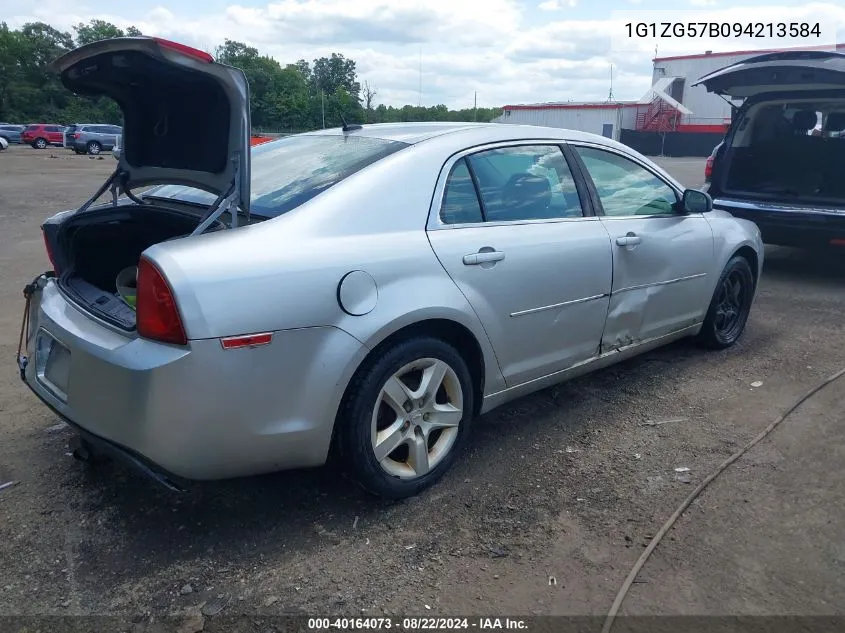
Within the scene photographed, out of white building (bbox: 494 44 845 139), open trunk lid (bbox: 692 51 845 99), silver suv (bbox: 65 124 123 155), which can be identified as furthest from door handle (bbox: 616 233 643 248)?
white building (bbox: 494 44 845 139)

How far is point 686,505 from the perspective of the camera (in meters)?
3.00

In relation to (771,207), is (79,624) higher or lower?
lower

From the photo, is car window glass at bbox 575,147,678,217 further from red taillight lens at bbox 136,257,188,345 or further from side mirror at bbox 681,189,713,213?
red taillight lens at bbox 136,257,188,345

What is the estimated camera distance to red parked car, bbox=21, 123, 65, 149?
39.8m

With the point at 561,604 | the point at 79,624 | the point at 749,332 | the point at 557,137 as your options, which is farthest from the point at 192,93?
the point at 749,332

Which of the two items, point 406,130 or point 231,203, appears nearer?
point 231,203

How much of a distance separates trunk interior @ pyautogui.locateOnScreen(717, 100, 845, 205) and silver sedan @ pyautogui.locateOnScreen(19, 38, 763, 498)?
4250 millimetres

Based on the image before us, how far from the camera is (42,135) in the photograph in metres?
39.9

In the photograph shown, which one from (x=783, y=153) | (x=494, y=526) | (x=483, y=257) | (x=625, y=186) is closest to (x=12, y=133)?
(x=783, y=153)

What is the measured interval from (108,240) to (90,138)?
1401 inches

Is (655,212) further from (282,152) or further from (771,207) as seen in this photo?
(771,207)

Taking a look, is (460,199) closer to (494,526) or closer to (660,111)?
(494,526)

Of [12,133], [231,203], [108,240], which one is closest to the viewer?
[231,203]

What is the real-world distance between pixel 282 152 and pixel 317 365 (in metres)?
1.49
